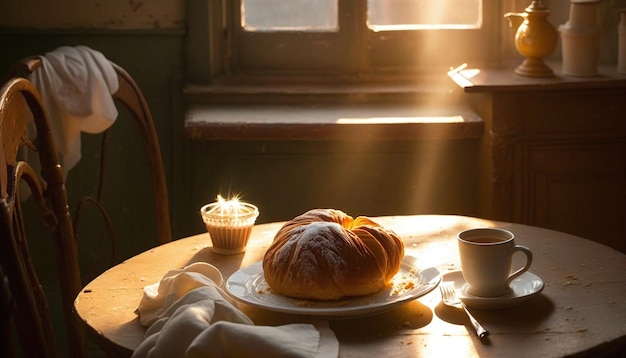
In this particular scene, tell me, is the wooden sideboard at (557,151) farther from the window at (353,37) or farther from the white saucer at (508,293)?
the white saucer at (508,293)

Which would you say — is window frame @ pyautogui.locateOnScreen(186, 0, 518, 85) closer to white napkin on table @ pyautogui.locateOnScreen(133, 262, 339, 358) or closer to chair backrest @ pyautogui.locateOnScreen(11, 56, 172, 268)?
chair backrest @ pyautogui.locateOnScreen(11, 56, 172, 268)

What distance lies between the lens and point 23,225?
168 centimetres

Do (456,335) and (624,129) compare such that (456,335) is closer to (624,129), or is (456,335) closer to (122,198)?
(624,129)

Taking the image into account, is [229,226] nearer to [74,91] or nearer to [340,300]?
[340,300]

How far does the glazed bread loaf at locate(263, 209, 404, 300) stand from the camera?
51.3 inches

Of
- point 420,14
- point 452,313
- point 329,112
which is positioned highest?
point 420,14

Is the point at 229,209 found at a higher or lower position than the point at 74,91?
lower

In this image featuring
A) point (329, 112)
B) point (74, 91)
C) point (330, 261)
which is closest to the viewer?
point (330, 261)

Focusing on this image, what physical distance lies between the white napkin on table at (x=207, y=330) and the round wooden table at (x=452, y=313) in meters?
0.04

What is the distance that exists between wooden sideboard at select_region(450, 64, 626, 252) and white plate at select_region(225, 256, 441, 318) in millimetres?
1097

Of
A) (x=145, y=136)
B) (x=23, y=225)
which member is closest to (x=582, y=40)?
(x=145, y=136)

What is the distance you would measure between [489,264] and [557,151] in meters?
1.26

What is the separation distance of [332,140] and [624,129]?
0.82 meters

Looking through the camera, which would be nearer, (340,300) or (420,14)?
(340,300)
